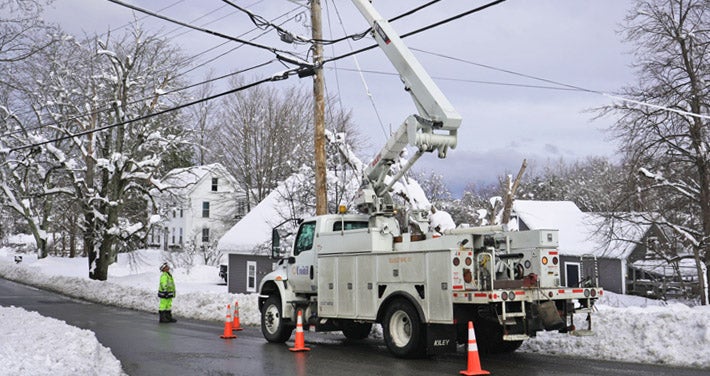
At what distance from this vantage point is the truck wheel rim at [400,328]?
11250 millimetres

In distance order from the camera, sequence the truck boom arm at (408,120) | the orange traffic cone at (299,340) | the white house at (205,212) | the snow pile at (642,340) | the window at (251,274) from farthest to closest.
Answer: the white house at (205,212) < the window at (251,274) < the orange traffic cone at (299,340) < the truck boom arm at (408,120) < the snow pile at (642,340)

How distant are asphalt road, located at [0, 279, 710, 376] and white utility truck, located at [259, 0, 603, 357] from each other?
18.5 inches

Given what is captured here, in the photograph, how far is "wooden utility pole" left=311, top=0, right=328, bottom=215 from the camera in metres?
17.3

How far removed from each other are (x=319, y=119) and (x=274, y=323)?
5469mm

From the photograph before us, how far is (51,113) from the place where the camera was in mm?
31781

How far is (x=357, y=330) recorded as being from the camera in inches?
568

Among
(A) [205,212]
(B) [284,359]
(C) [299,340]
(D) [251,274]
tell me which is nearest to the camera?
(B) [284,359]

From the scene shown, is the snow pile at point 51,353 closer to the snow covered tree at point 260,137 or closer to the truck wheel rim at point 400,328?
the truck wheel rim at point 400,328

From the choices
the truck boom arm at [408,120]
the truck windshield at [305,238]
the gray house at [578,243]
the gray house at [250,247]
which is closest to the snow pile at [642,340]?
the truck boom arm at [408,120]

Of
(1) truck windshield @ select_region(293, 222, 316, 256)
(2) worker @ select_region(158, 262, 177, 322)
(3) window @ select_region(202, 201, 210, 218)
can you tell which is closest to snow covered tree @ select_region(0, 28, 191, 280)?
(2) worker @ select_region(158, 262, 177, 322)

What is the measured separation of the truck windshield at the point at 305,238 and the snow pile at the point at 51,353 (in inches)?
174

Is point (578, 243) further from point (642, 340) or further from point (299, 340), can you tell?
point (299, 340)

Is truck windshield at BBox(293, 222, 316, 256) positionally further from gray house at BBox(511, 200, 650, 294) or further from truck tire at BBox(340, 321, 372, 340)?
gray house at BBox(511, 200, 650, 294)

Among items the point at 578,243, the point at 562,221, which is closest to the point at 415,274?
the point at 578,243
